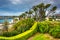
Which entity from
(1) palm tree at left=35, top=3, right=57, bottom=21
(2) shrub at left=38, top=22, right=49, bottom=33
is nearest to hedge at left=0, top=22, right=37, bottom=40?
(2) shrub at left=38, top=22, right=49, bottom=33

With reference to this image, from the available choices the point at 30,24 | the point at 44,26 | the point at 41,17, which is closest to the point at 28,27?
the point at 30,24

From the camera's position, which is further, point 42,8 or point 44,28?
point 42,8

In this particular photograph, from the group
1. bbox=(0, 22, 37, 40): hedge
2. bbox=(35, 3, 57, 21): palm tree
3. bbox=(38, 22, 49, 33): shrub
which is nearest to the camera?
bbox=(0, 22, 37, 40): hedge

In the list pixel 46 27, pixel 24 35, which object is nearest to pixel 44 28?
pixel 46 27

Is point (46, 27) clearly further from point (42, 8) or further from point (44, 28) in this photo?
point (42, 8)

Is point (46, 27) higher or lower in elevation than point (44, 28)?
higher

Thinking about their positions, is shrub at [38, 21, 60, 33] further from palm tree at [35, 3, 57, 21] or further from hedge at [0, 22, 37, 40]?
palm tree at [35, 3, 57, 21]

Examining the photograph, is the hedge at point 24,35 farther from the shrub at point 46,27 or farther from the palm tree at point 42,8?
the palm tree at point 42,8

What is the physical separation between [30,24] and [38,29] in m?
1.43

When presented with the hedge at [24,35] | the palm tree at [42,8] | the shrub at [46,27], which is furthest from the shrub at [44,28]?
the palm tree at [42,8]

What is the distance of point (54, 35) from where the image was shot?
1750 centimetres

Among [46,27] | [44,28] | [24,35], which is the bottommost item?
[24,35]

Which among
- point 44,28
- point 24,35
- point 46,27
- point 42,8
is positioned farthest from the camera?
point 42,8

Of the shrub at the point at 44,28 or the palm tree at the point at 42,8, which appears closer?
the shrub at the point at 44,28
